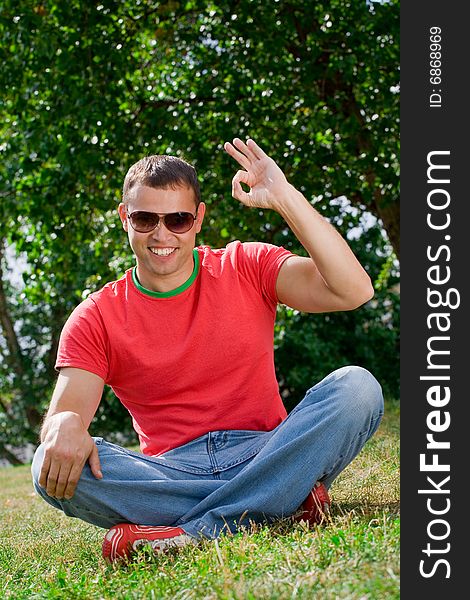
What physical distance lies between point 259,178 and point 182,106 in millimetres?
5873

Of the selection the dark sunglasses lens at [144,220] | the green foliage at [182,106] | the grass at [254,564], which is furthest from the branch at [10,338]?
the dark sunglasses lens at [144,220]

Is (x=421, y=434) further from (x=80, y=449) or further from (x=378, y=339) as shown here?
(x=378, y=339)

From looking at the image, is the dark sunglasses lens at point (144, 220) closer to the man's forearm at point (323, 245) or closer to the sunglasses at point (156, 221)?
the sunglasses at point (156, 221)

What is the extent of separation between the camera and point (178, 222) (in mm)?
3734

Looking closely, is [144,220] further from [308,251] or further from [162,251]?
[308,251]

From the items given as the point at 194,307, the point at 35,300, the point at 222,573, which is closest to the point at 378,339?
the point at 35,300

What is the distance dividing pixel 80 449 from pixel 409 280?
134cm

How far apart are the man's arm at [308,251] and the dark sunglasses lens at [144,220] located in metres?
0.37

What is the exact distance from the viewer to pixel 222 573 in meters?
2.56

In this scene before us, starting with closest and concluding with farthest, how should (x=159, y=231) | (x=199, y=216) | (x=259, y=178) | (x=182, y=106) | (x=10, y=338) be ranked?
(x=259, y=178), (x=159, y=231), (x=199, y=216), (x=182, y=106), (x=10, y=338)

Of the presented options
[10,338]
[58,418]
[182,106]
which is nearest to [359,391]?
[58,418]

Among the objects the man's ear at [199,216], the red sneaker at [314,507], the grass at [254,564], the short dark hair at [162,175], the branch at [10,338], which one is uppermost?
the branch at [10,338]

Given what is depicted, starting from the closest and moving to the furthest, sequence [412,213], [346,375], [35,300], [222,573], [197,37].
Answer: [222,573] → [412,213] → [346,375] → [197,37] → [35,300]

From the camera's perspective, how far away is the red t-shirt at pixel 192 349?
3.64 metres
